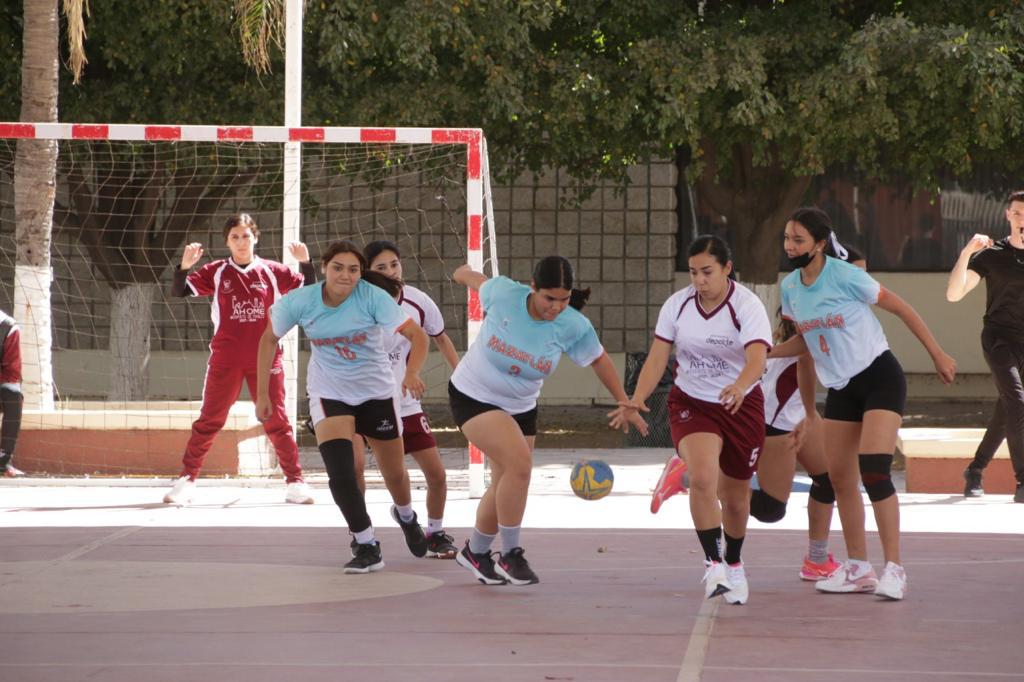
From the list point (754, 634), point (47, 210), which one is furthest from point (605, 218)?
point (754, 634)

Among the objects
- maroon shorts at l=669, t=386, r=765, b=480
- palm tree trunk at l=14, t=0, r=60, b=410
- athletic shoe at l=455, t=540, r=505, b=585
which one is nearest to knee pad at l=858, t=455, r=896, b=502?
maroon shorts at l=669, t=386, r=765, b=480

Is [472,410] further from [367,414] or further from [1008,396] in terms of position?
[1008,396]

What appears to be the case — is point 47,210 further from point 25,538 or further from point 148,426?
point 25,538

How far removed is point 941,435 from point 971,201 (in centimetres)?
1015

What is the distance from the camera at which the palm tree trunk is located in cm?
1350

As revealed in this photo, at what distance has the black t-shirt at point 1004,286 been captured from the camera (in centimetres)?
1090

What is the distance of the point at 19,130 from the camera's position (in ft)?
39.5

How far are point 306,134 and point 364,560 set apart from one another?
180 inches

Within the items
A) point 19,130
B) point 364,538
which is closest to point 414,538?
point 364,538

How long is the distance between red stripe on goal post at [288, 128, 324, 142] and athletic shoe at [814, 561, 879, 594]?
226 inches

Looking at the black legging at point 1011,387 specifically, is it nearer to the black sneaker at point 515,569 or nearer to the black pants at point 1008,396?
the black pants at point 1008,396

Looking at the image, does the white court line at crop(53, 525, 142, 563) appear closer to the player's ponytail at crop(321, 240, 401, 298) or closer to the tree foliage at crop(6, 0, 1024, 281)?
the player's ponytail at crop(321, 240, 401, 298)

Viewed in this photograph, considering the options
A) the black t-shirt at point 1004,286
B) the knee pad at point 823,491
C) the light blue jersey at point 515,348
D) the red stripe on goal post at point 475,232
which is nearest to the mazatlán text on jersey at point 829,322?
the knee pad at point 823,491

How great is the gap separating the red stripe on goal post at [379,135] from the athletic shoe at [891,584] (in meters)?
5.65
